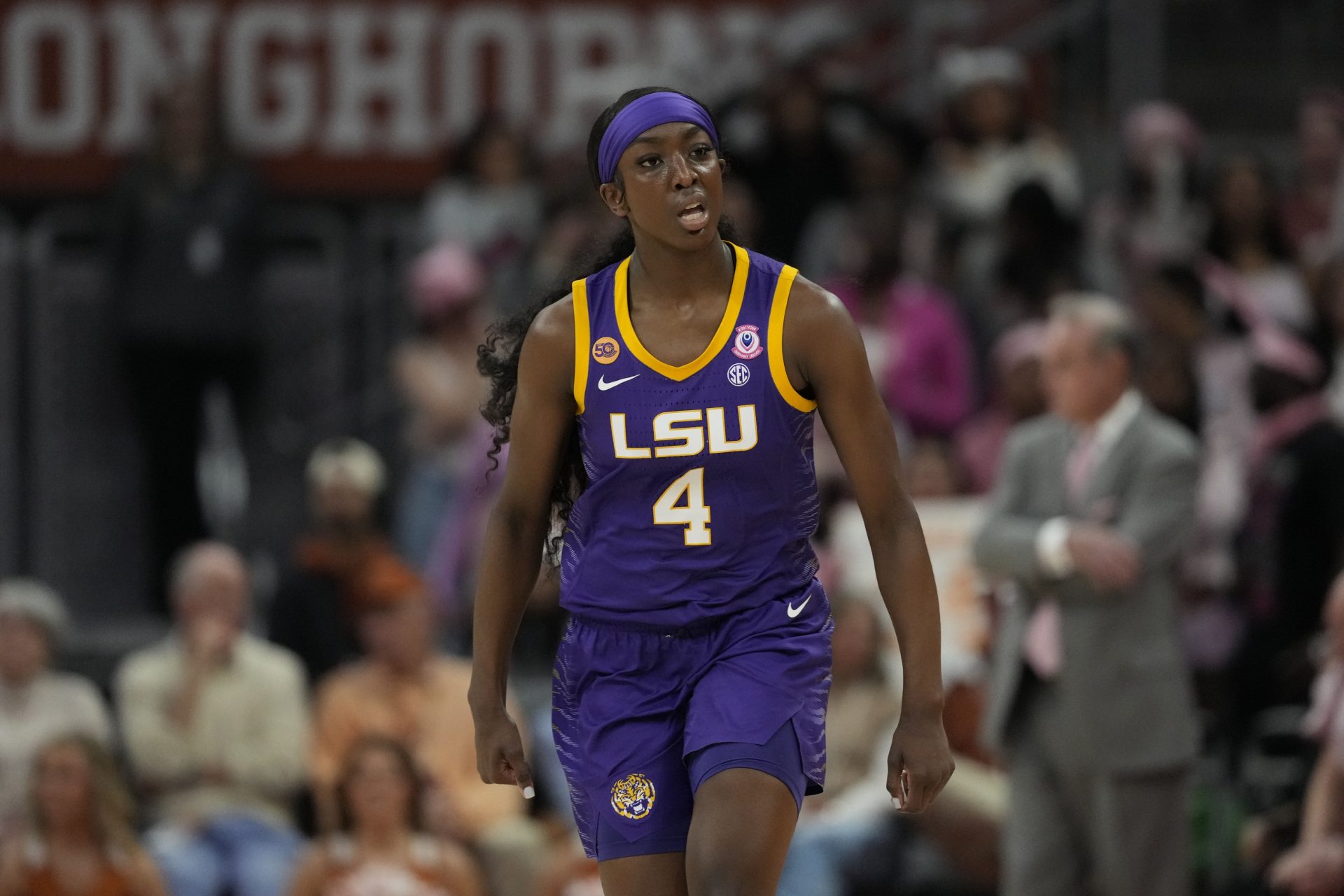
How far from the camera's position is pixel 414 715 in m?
9.38

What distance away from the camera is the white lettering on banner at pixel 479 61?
1344 centimetres

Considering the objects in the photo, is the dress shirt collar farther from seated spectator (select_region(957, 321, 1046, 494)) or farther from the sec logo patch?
the sec logo patch

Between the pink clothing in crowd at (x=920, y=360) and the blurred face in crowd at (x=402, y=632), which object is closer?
the blurred face in crowd at (x=402, y=632)

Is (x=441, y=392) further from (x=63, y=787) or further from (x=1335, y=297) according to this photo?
(x=1335, y=297)

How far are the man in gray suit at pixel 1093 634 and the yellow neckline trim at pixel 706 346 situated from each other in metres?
3.05

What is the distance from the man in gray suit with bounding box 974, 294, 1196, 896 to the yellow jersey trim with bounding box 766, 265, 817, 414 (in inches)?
120

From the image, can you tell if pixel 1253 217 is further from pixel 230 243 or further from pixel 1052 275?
pixel 230 243

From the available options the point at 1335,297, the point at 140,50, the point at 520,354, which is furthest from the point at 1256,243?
the point at 520,354

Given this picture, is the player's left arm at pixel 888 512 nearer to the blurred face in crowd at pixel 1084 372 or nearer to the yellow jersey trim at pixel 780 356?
the yellow jersey trim at pixel 780 356

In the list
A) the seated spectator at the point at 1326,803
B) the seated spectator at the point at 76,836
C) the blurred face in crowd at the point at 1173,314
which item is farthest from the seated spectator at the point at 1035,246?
the seated spectator at the point at 76,836

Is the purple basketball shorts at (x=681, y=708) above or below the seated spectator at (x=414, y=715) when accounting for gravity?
above

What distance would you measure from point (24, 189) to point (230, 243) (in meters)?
2.40

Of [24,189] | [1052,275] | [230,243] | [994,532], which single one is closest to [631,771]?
[994,532]

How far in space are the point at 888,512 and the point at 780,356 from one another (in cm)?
39
